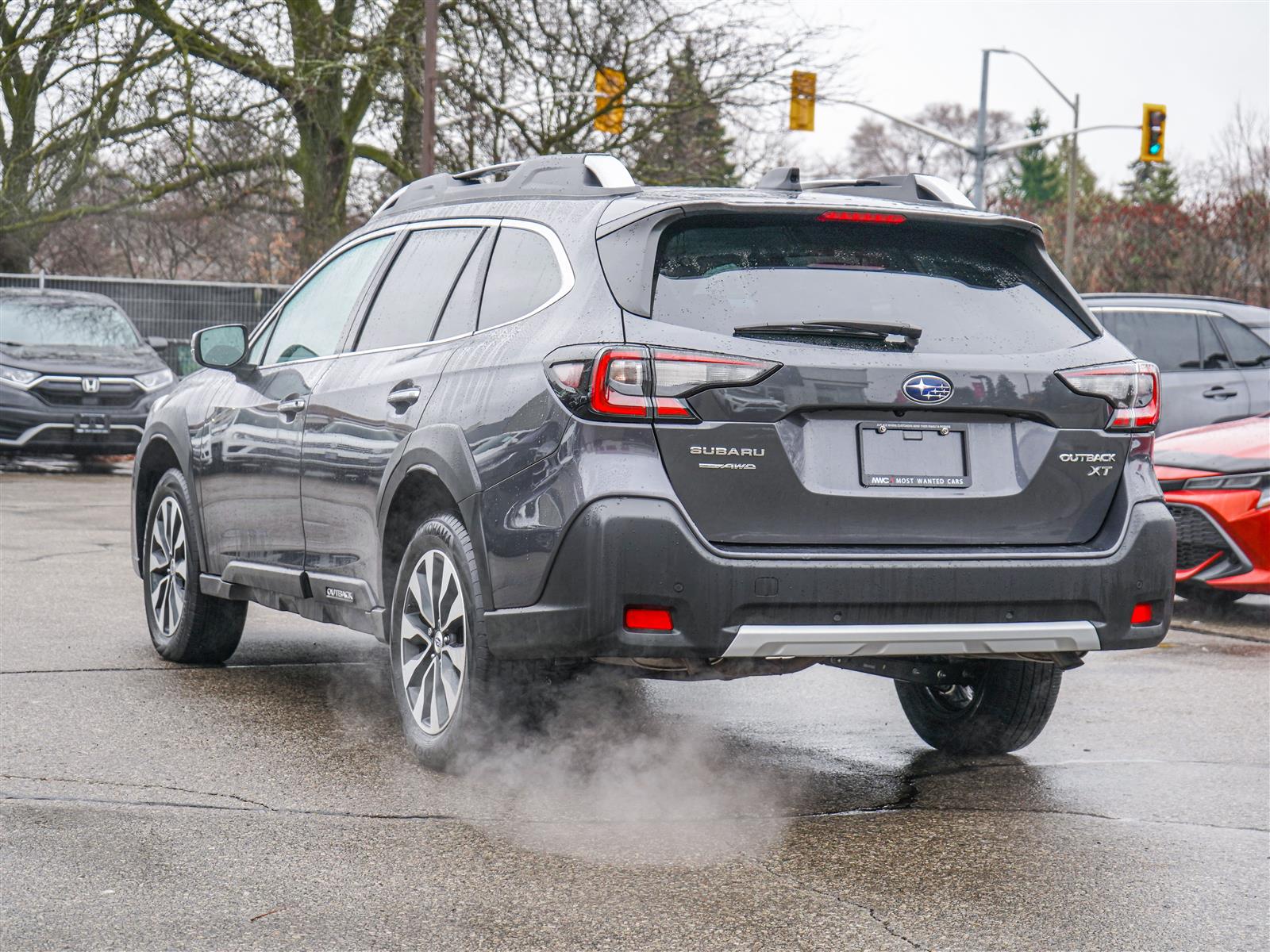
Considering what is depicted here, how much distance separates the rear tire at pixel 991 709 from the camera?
5465 mm

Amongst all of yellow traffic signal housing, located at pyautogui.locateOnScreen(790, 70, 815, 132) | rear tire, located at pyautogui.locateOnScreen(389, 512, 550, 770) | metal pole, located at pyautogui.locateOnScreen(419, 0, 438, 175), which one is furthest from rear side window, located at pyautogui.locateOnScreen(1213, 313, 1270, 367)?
metal pole, located at pyautogui.locateOnScreen(419, 0, 438, 175)

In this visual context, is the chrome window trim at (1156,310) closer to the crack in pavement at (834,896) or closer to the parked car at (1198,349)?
the parked car at (1198,349)

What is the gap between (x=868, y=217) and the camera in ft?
15.5

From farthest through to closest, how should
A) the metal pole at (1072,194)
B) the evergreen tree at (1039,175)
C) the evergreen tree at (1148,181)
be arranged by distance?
the evergreen tree at (1039,175) < the evergreen tree at (1148,181) < the metal pole at (1072,194)

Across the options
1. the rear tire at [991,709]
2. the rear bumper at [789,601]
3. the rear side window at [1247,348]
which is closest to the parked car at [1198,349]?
the rear side window at [1247,348]

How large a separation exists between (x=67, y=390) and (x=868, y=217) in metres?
13.5

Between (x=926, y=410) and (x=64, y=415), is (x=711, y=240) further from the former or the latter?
(x=64, y=415)

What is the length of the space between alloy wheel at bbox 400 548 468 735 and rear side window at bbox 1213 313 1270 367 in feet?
32.4

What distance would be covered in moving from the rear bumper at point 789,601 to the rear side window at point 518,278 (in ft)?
2.74

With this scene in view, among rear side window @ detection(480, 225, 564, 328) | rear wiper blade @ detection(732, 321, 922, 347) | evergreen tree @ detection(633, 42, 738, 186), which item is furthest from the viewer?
evergreen tree @ detection(633, 42, 738, 186)

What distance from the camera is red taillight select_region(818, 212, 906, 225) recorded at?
4.69 m

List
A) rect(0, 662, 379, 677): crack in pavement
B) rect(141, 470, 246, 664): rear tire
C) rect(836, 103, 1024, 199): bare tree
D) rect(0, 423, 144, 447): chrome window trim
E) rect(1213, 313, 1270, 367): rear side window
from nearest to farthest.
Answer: rect(0, 662, 379, 677): crack in pavement
rect(141, 470, 246, 664): rear tire
rect(1213, 313, 1270, 367): rear side window
rect(0, 423, 144, 447): chrome window trim
rect(836, 103, 1024, 199): bare tree

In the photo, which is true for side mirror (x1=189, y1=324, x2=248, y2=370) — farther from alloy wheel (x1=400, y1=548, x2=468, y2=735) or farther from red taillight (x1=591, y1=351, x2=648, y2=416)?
red taillight (x1=591, y1=351, x2=648, y2=416)

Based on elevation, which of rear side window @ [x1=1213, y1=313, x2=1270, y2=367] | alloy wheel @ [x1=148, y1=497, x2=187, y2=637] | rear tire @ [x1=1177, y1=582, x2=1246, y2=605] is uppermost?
rear side window @ [x1=1213, y1=313, x2=1270, y2=367]
